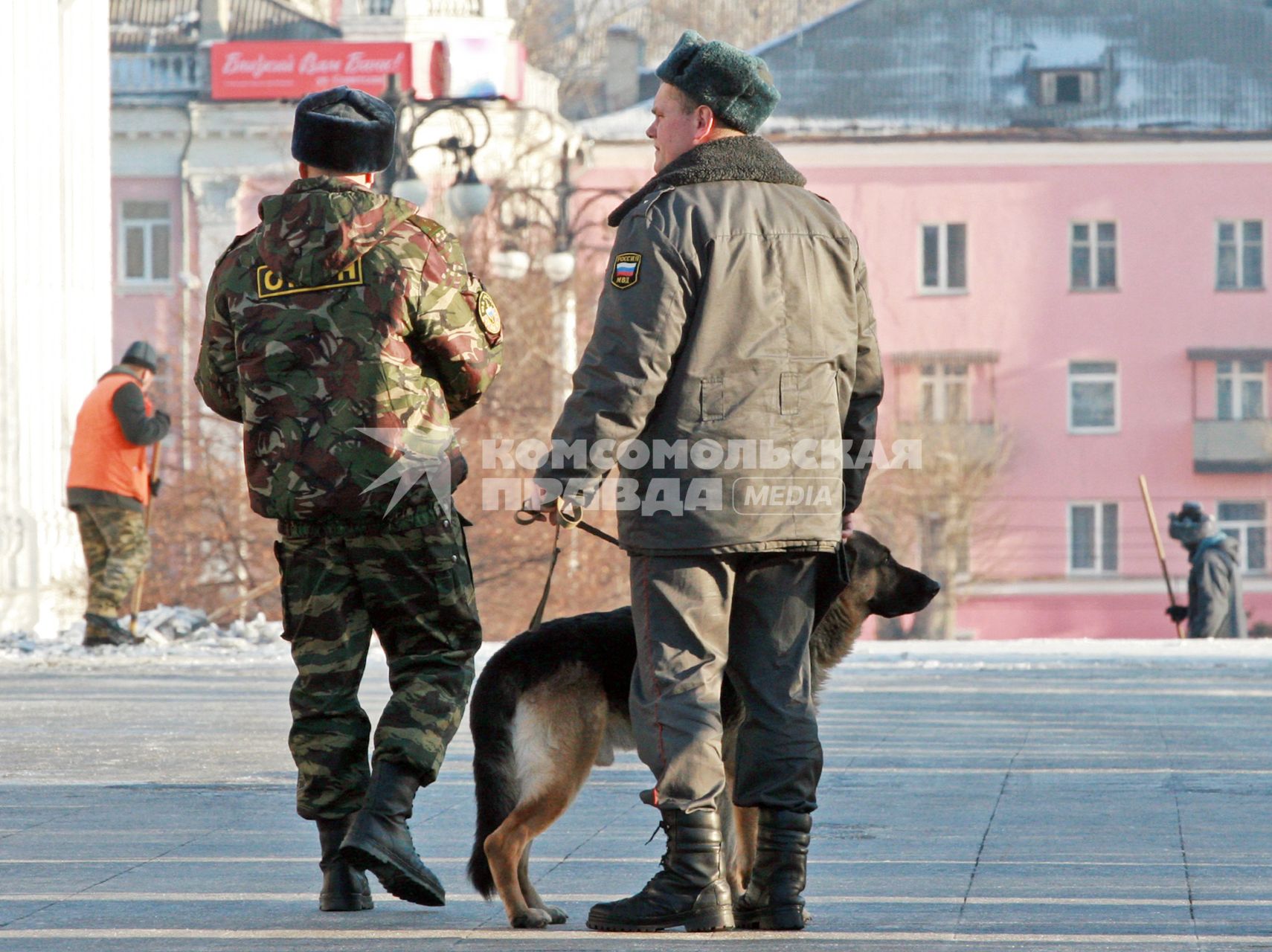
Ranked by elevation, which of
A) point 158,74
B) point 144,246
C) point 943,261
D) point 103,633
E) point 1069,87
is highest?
point 1069,87

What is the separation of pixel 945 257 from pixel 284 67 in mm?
15936

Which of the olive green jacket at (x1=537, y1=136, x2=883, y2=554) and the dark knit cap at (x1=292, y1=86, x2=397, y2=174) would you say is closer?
the olive green jacket at (x1=537, y1=136, x2=883, y2=554)

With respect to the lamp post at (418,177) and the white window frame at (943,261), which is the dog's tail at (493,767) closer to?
the lamp post at (418,177)

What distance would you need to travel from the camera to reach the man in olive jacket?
468 cm

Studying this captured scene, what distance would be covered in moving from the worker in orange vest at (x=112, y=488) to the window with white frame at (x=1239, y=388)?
37.0m

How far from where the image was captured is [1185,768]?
7.69 metres

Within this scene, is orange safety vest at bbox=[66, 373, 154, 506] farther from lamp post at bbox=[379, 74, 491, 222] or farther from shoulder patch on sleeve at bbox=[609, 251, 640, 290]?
shoulder patch on sleeve at bbox=[609, 251, 640, 290]

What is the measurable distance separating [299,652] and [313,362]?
0.69 meters

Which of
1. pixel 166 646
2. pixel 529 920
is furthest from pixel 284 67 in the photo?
pixel 529 920

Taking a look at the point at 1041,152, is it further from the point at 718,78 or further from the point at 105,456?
the point at 718,78

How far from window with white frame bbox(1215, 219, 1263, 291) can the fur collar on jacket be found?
44534 mm

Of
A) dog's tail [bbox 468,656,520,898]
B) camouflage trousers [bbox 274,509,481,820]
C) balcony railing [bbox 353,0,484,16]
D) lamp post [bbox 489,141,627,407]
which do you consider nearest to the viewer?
dog's tail [bbox 468,656,520,898]

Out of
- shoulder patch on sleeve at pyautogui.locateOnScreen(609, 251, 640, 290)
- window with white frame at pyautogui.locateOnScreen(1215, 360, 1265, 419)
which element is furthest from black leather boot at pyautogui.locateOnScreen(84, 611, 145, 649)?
window with white frame at pyautogui.locateOnScreen(1215, 360, 1265, 419)

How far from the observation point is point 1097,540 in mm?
47281
